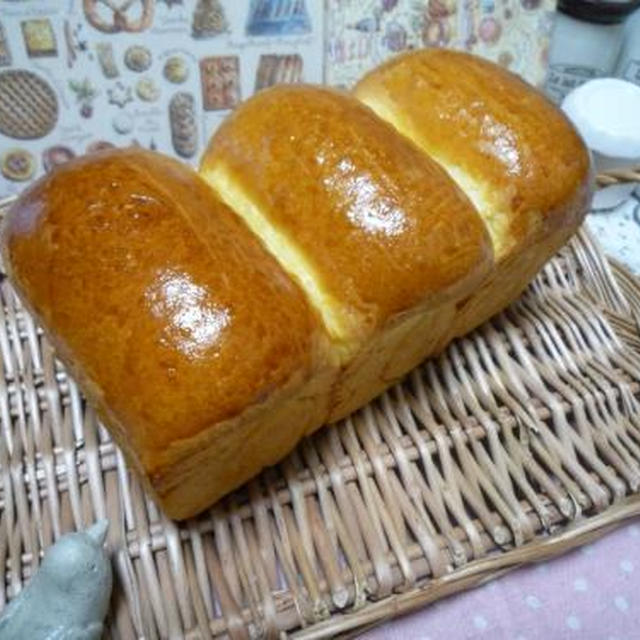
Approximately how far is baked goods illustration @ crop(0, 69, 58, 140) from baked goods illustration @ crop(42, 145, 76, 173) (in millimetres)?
26

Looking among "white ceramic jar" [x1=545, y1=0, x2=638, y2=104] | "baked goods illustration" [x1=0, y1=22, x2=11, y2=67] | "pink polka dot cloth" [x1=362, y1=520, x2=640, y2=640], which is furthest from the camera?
"white ceramic jar" [x1=545, y1=0, x2=638, y2=104]

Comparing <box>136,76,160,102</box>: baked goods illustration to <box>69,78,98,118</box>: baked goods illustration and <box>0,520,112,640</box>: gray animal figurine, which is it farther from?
<box>0,520,112,640</box>: gray animal figurine

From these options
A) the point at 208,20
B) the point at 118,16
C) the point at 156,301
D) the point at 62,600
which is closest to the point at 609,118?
the point at 208,20

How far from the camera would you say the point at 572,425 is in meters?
0.72

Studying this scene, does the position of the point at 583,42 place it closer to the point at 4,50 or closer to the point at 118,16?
the point at 118,16

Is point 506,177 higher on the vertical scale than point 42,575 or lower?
higher

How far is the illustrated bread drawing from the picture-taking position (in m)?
0.50

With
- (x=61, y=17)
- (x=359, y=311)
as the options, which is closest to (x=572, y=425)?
(x=359, y=311)

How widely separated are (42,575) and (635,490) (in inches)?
21.1

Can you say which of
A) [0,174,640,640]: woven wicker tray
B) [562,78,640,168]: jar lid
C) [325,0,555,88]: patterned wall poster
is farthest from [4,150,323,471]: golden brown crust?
[562,78,640,168]: jar lid

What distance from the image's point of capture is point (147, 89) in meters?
0.92

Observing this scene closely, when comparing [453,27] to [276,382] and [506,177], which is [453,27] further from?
[276,382]

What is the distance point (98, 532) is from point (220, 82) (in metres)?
0.64

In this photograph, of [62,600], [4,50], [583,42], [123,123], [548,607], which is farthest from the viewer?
[583,42]
